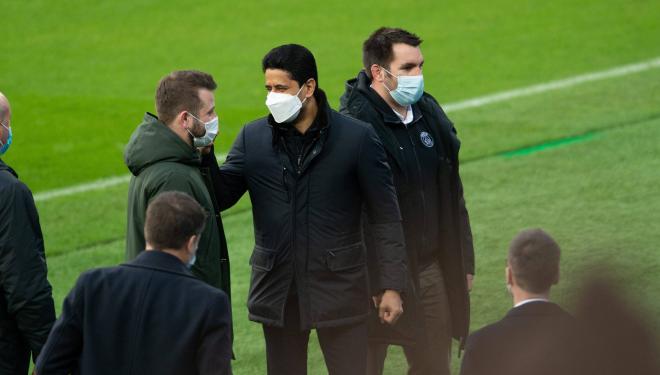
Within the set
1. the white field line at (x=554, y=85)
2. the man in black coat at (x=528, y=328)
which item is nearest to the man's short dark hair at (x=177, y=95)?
the man in black coat at (x=528, y=328)

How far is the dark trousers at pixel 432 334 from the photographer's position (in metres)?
6.36

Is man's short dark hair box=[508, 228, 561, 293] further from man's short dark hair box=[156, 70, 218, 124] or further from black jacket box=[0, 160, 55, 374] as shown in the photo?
black jacket box=[0, 160, 55, 374]

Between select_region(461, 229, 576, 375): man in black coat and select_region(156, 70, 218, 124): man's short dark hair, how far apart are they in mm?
1793

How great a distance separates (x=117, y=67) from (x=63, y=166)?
494cm

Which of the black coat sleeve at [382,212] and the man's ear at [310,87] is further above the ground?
the man's ear at [310,87]

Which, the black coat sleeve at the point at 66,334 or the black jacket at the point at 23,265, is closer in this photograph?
the black coat sleeve at the point at 66,334

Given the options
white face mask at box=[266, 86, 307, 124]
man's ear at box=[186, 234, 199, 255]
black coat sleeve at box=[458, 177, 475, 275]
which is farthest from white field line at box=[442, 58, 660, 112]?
man's ear at box=[186, 234, 199, 255]

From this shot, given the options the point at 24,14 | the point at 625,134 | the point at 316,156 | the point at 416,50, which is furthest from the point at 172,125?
the point at 24,14

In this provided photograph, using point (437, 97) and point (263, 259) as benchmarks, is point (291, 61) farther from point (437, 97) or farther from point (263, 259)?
point (437, 97)

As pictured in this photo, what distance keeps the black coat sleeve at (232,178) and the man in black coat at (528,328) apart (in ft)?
5.89

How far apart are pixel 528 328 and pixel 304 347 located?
2.01 m

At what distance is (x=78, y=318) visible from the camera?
4496 mm

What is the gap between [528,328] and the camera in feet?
13.3

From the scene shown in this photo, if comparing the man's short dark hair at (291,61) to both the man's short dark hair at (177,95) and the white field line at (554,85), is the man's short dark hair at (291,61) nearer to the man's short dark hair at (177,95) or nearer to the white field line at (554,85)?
the man's short dark hair at (177,95)
